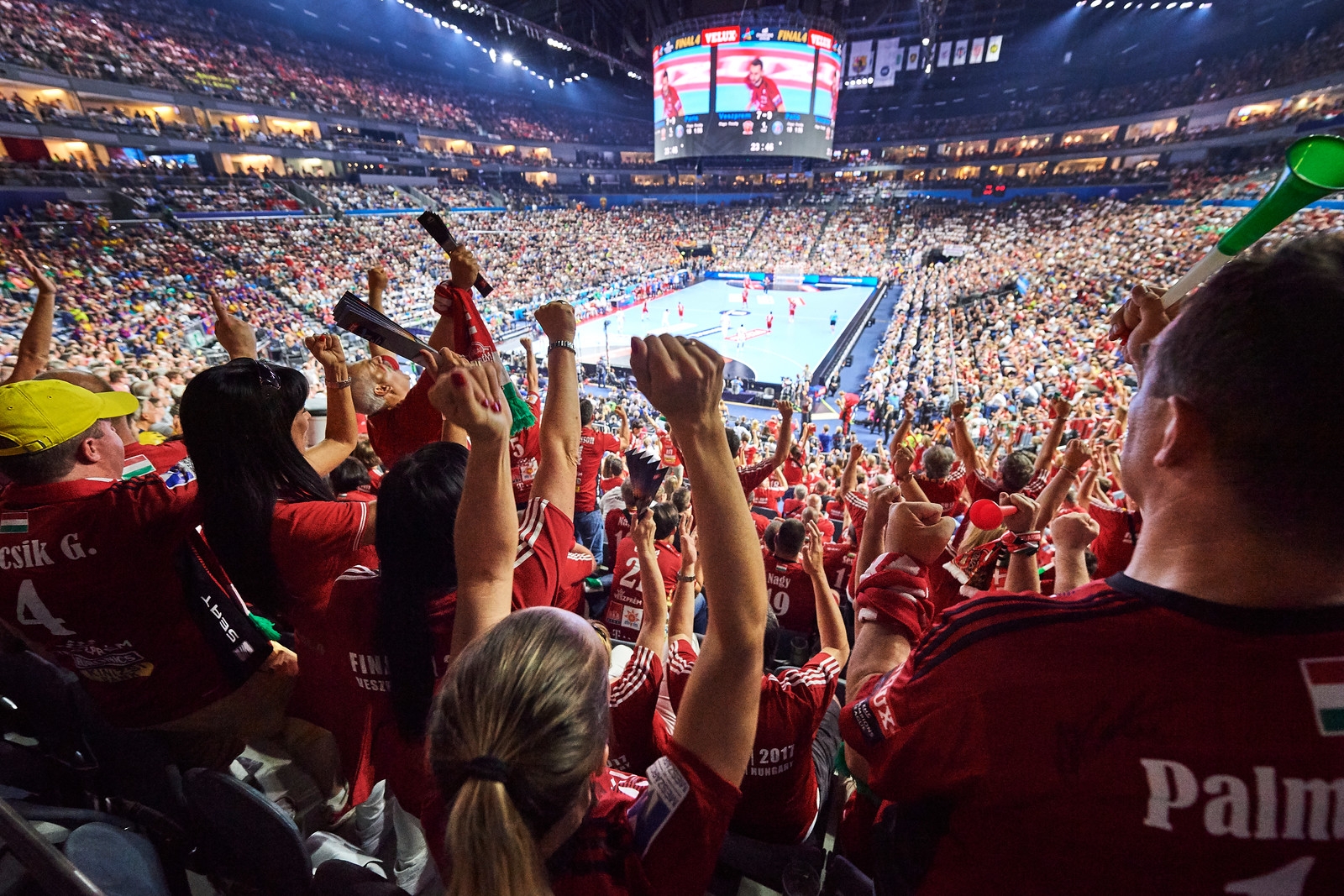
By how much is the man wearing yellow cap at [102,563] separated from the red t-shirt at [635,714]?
57.3 inches

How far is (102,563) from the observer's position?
5.69 ft

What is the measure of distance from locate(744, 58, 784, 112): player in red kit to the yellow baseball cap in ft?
96.0

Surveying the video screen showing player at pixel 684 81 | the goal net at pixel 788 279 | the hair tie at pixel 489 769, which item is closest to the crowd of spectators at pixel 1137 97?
the goal net at pixel 788 279

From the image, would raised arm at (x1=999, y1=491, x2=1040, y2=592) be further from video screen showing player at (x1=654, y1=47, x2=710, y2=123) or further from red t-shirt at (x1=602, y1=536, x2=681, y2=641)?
video screen showing player at (x1=654, y1=47, x2=710, y2=123)

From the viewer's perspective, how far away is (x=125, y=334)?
13312 mm

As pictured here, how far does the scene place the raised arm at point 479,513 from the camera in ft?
→ 4.12

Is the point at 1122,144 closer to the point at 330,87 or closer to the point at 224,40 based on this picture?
the point at 330,87

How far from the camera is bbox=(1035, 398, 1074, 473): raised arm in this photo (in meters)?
3.59

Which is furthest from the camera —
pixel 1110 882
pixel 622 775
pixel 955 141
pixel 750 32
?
pixel 955 141

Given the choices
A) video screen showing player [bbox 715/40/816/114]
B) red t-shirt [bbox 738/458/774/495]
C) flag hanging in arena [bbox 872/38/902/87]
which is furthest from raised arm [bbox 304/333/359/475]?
flag hanging in arena [bbox 872/38/902/87]

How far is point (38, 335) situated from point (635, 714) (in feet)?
12.7

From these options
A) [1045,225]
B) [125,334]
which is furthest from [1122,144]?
[125,334]

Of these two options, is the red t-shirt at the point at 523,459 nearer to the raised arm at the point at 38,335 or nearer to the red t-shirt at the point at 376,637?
the red t-shirt at the point at 376,637

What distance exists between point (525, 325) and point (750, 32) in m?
16.1
